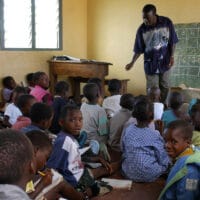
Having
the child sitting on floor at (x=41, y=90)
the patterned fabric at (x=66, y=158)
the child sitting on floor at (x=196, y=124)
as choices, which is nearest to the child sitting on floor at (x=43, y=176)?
A: the patterned fabric at (x=66, y=158)

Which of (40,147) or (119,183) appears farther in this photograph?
(119,183)

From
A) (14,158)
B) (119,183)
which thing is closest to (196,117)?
(119,183)

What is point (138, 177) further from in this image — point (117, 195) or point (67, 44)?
point (67, 44)

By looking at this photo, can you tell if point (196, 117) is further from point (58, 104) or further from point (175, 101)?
point (58, 104)

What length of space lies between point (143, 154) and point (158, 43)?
2281 millimetres

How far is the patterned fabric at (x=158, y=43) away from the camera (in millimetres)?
4660

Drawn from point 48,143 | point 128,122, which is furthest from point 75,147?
point 128,122

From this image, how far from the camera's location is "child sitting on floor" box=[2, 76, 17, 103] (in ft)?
18.9

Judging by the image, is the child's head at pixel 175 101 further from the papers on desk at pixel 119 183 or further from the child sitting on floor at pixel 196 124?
the papers on desk at pixel 119 183

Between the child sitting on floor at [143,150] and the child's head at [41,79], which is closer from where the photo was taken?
the child sitting on floor at [143,150]

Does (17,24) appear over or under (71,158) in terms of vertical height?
over

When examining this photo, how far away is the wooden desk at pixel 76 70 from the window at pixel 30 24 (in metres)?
0.47

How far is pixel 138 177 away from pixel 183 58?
327 centimetres

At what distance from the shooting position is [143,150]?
9.07 ft
